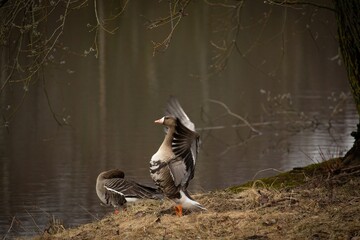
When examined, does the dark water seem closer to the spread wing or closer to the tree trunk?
the tree trunk

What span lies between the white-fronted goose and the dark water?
83 centimetres

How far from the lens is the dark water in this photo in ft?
50.0

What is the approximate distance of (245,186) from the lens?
11.0 meters

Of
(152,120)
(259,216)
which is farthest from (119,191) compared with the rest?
(152,120)

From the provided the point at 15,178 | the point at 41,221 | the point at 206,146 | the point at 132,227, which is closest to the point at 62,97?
the point at 206,146

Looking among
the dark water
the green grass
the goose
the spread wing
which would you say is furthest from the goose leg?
the dark water

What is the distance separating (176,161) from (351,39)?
2698mm

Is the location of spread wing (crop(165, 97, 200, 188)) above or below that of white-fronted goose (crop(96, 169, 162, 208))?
above

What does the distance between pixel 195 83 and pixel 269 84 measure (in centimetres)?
240

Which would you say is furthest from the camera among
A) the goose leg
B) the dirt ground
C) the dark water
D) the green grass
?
the dark water

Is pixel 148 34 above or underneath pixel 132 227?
above

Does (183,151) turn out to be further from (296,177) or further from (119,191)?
(296,177)

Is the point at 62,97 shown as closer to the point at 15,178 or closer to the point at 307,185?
the point at 15,178

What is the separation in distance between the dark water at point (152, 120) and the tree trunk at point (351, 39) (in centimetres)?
112
